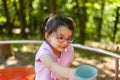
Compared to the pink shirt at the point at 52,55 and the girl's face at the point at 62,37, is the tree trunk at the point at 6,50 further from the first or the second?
the girl's face at the point at 62,37

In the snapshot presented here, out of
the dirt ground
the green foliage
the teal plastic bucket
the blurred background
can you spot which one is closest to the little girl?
the teal plastic bucket

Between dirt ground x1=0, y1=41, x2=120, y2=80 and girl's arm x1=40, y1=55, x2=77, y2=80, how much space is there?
4334 mm

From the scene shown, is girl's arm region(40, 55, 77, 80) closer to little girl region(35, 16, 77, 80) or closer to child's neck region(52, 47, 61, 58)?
little girl region(35, 16, 77, 80)

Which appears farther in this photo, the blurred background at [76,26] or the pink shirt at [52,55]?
the blurred background at [76,26]

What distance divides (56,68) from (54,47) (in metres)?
0.28

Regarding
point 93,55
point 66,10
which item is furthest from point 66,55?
point 66,10

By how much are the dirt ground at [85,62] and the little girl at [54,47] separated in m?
4.13

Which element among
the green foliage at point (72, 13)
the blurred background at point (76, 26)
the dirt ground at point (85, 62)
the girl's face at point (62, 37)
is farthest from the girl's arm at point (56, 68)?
the green foliage at point (72, 13)

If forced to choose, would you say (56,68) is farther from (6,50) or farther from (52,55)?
(6,50)

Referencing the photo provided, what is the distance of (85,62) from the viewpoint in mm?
7703

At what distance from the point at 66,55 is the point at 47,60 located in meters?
0.31

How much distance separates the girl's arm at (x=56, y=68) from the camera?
167 cm

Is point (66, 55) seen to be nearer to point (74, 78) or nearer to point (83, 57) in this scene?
point (74, 78)

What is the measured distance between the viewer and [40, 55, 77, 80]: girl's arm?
1668 mm
